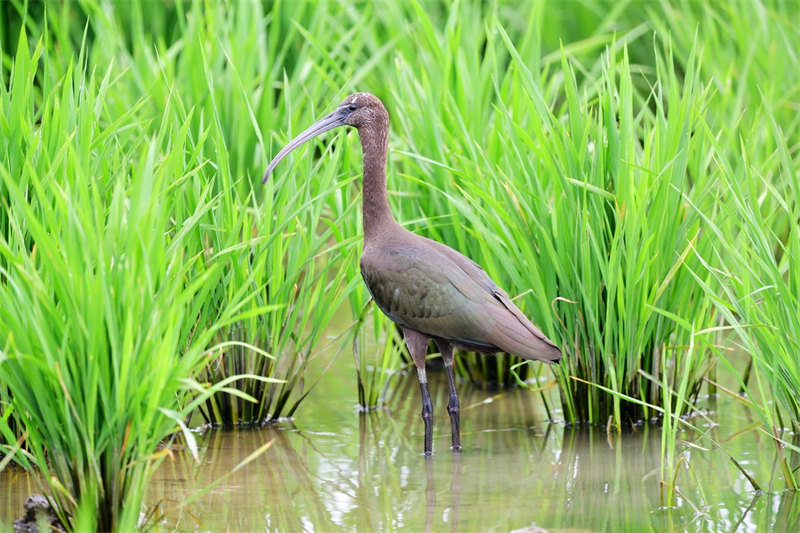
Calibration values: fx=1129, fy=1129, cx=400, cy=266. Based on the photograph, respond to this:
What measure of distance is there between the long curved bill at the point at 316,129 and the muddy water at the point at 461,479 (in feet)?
3.98

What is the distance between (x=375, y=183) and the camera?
5000mm

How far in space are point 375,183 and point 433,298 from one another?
65 cm

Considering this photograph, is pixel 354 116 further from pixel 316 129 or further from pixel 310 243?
pixel 310 243

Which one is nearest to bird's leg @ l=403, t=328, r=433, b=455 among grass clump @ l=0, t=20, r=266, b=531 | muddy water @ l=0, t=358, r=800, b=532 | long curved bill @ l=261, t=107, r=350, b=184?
muddy water @ l=0, t=358, r=800, b=532

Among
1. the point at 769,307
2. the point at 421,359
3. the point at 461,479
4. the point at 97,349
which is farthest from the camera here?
the point at 421,359

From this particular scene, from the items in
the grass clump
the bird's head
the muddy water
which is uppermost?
the bird's head

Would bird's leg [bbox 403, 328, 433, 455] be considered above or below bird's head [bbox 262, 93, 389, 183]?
below

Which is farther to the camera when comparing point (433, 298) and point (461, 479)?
point (433, 298)

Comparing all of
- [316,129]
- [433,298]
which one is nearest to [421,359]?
[433,298]

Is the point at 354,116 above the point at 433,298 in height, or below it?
above

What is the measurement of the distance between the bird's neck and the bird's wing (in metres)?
0.17

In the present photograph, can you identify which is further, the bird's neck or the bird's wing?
the bird's neck

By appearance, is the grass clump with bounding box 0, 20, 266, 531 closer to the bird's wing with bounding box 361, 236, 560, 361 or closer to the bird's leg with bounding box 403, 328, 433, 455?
the bird's wing with bounding box 361, 236, 560, 361

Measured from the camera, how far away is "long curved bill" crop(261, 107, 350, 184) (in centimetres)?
498
